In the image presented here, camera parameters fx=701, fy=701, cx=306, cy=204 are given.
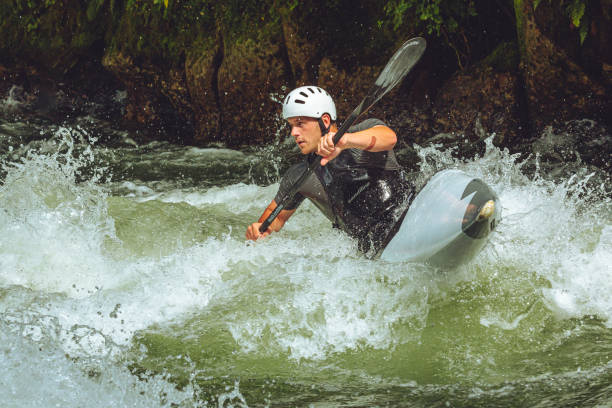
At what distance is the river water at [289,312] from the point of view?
3131mm

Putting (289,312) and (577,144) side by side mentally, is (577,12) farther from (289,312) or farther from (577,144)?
(289,312)

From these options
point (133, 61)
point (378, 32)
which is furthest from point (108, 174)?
point (378, 32)

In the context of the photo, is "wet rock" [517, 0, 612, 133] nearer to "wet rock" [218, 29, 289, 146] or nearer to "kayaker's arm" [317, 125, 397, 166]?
"wet rock" [218, 29, 289, 146]

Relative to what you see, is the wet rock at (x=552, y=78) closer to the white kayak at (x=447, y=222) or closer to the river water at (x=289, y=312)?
the river water at (x=289, y=312)

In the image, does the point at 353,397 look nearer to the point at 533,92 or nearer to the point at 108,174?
the point at 533,92

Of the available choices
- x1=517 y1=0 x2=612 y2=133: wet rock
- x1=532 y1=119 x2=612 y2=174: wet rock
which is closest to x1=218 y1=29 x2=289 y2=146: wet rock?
x1=517 y1=0 x2=612 y2=133: wet rock

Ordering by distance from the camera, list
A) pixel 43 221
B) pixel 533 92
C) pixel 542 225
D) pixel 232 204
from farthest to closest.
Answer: pixel 533 92 → pixel 232 204 → pixel 43 221 → pixel 542 225

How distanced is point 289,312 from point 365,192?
82 centimetres

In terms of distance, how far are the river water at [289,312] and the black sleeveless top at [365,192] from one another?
0.64ft

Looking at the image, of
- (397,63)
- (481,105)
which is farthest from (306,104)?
(481,105)

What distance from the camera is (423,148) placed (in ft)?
25.0

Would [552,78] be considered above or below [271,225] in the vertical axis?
above

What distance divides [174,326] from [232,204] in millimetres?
2790

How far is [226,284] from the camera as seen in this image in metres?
4.35
